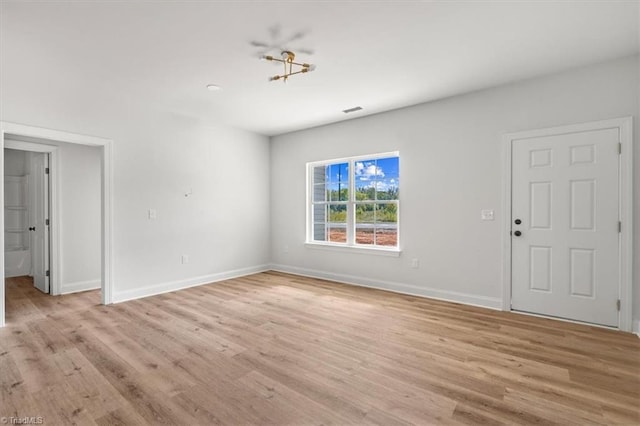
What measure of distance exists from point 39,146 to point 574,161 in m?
6.71

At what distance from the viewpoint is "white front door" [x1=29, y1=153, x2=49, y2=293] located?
4742mm

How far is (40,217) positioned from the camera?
16.3 feet

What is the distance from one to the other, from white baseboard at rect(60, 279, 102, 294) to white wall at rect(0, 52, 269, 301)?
164 mm

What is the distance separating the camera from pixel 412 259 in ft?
15.1


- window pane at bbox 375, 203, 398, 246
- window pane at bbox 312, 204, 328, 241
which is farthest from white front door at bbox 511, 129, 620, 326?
window pane at bbox 312, 204, 328, 241

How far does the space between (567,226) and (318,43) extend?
10.5 feet

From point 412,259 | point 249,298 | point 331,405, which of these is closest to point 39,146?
point 249,298

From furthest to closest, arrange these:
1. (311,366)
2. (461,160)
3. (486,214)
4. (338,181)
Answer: (338,181)
(461,160)
(486,214)
(311,366)

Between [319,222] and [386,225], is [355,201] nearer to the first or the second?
[386,225]

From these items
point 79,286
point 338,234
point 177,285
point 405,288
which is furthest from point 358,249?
point 79,286

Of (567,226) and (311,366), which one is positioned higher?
(567,226)

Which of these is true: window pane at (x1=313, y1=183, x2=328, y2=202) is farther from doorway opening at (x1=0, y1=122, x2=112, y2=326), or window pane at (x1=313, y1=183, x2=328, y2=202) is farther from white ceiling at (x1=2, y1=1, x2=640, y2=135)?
doorway opening at (x1=0, y1=122, x2=112, y2=326)

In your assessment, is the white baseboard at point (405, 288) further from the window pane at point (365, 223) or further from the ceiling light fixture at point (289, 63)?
the ceiling light fixture at point (289, 63)

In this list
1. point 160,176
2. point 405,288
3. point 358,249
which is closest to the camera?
point 405,288
